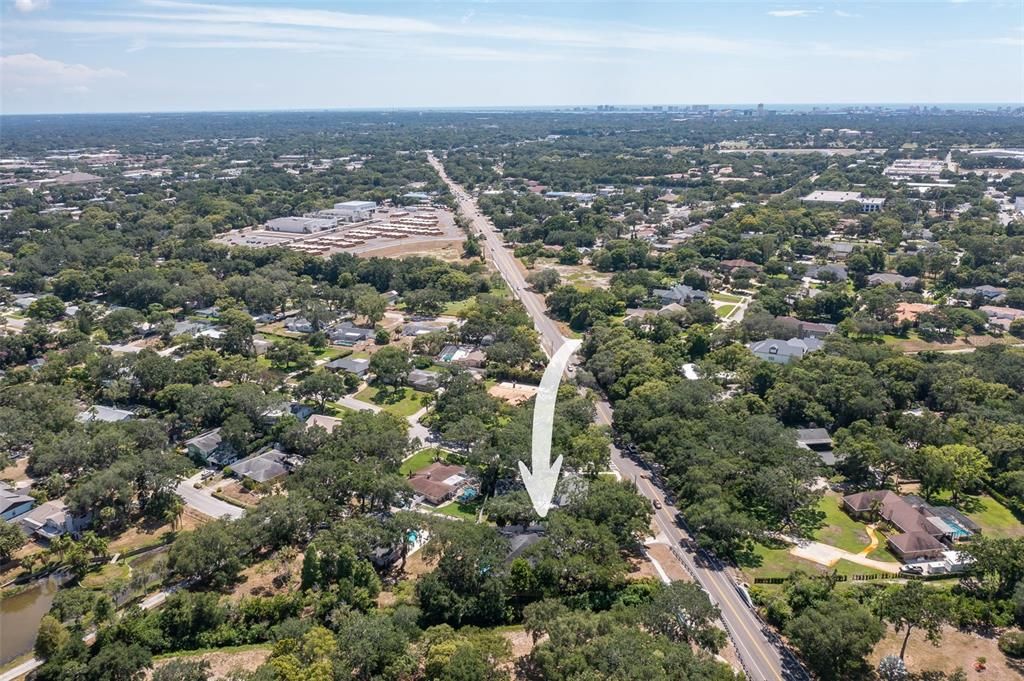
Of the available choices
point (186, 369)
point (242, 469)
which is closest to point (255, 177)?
point (186, 369)

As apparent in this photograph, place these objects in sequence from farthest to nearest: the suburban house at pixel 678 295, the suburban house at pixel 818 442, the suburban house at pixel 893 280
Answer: the suburban house at pixel 893 280, the suburban house at pixel 678 295, the suburban house at pixel 818 442

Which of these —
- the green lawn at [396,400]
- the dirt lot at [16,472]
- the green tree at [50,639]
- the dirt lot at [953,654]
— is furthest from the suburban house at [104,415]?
the dirt lot at [953,654]

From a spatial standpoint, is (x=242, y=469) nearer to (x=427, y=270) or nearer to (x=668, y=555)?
(x=668, y=555)

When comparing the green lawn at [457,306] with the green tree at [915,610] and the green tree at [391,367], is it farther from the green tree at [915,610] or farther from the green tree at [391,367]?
the green tree at [915,610]

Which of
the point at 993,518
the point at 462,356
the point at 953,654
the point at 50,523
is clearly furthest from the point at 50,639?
the point at 993,518

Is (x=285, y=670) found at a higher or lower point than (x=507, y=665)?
higher

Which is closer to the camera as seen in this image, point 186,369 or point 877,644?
point 877,644
